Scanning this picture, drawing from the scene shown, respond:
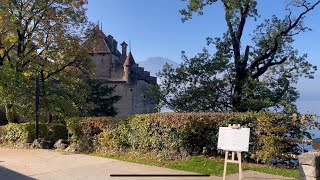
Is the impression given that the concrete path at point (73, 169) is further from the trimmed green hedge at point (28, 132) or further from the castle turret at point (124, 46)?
the castle turret at point (124, 46)

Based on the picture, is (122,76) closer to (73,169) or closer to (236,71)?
(236,71)

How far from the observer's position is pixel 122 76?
164 feet

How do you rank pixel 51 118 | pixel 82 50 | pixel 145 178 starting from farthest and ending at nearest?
pixel 51 118
pixel 82 50
pixel 145 178

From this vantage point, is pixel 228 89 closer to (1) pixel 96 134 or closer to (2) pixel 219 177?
(1) pixel 96 134

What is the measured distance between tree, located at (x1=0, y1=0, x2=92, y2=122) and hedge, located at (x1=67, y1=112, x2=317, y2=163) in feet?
29.7

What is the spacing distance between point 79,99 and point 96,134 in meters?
11.3

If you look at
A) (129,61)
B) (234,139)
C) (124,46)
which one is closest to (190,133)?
(234,139)

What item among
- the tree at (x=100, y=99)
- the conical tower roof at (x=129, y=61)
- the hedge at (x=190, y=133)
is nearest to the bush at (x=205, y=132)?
the hedge at (x=190, y=133)

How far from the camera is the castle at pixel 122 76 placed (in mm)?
48531

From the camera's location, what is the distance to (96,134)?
50.8ft

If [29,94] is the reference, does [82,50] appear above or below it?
above

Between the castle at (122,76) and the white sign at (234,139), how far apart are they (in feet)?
129

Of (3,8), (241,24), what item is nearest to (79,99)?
(3,8)

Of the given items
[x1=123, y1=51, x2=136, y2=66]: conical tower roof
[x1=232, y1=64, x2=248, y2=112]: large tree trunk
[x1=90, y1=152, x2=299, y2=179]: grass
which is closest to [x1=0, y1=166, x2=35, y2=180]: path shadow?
[x1=90, y1=152, x2=299, y2=179]: grass
